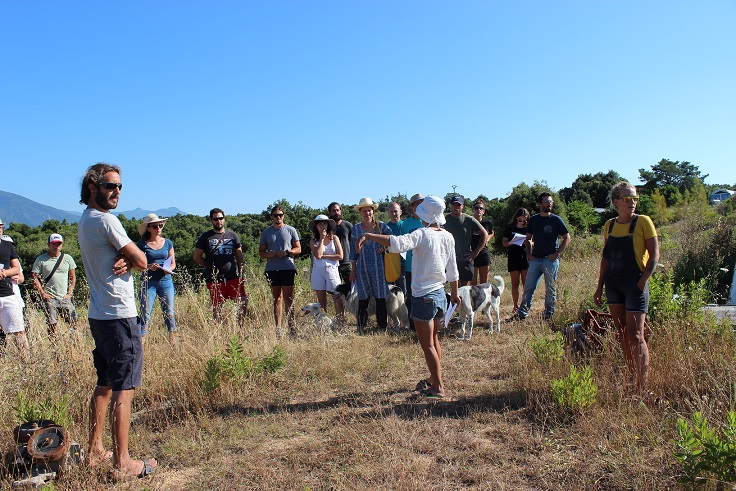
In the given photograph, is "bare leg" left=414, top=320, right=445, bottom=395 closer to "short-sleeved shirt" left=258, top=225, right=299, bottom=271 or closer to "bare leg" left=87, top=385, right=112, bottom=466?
"bare leg" left=87, top=385, right=112, bottom=466

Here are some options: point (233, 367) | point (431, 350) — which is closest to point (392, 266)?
point (431, 350)

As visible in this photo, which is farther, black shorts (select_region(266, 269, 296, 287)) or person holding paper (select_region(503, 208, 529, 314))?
person holding paper (select_region(503, 208, 529, 314))

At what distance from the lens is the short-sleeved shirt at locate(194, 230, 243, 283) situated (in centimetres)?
648

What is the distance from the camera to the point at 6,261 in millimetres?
5691

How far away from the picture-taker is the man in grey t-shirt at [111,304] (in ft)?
9.64

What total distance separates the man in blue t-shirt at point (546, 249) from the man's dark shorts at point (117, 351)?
201 inches

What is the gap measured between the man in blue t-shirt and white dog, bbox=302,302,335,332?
106 inches

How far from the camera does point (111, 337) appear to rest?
297cm

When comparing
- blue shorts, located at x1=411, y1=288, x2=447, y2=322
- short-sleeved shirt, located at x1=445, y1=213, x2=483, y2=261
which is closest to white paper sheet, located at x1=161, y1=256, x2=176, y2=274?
blue shorts, located at x1=411, y1=288, x2=447, y2=322

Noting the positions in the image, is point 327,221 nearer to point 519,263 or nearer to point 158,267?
point 158,267

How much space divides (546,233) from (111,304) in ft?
17.4

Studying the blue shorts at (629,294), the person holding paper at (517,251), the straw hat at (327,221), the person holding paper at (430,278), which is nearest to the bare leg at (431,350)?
the person holding paper at (430,278)

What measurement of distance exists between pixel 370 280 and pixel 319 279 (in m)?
0.80

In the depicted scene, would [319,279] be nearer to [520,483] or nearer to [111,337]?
[111,337]
